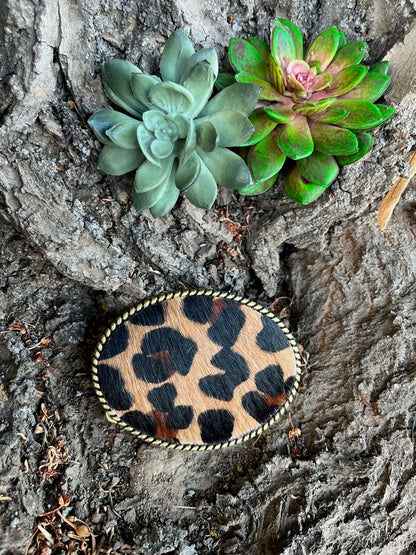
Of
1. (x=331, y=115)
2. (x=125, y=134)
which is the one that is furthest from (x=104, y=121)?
(x=331, y=115)

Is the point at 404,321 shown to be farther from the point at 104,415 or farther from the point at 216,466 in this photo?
the point at 104,415

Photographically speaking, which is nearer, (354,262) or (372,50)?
(372,50)

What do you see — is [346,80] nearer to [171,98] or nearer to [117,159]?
[171,98]

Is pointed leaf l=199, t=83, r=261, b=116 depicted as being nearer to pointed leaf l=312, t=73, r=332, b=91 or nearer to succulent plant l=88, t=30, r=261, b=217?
succulent plant l=88, t=30, r=261, b=217

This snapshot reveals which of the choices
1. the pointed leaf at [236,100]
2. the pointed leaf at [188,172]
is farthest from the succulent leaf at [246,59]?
the pointed leaf at [188,172]

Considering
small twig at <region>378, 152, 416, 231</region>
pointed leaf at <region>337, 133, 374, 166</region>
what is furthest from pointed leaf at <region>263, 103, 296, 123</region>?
small twig at <region>378, 152, 416, 231</region>

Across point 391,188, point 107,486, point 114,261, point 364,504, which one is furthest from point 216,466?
point 391,188
